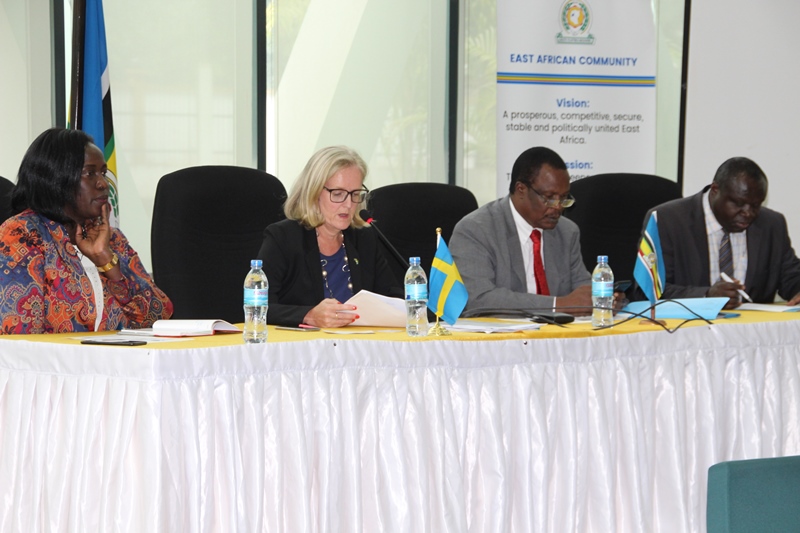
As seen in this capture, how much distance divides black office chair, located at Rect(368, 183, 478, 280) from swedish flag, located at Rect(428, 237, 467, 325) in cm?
122

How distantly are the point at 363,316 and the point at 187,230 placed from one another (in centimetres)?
113

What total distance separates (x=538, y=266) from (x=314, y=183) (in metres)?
0.92

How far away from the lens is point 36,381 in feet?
6.72

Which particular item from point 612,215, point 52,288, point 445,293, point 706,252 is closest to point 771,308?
point 706,252

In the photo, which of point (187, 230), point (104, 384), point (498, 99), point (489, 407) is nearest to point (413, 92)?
point (498, 99)

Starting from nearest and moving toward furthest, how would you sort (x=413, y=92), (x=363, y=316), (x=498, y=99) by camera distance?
1. (x=363, y=316)
2. (x=498, y=99)
3. (x=413, y=92)

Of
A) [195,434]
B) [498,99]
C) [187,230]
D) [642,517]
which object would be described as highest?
[498,99]

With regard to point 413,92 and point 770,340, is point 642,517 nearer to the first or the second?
point 770,340

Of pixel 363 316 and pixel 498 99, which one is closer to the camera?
pixel 363 316

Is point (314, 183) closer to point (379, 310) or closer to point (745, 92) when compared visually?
point (379, 310)

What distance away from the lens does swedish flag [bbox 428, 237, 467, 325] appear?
255 cm

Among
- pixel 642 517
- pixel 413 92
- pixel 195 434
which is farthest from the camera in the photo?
pixel 413 92

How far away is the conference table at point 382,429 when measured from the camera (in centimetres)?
192

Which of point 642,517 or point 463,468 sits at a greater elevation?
point 463,468
